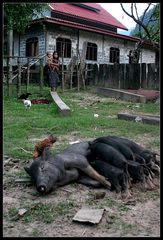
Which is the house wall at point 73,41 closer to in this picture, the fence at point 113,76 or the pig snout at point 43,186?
the fence at point 113,76

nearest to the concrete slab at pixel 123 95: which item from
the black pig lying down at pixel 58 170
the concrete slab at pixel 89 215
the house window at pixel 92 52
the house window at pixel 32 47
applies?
the house window at pixel 32 47

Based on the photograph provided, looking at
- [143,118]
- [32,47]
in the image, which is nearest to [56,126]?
[143,118]

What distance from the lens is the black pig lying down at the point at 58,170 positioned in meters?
4.22

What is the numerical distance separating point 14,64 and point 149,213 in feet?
69.1

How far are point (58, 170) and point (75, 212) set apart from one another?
70cm

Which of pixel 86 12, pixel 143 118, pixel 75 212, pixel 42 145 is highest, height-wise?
pixel 86 12

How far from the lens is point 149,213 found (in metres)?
3.87

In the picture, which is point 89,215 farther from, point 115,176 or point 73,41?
point 73,41

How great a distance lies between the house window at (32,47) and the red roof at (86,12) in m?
2.26

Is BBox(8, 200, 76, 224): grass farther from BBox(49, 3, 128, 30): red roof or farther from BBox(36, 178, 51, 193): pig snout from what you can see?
BBox(49, 3, 128, 30): red roof

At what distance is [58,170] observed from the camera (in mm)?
4441

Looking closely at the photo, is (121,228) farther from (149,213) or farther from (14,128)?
A: (14,128)

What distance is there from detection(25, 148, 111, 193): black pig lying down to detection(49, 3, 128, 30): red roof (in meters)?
18.6

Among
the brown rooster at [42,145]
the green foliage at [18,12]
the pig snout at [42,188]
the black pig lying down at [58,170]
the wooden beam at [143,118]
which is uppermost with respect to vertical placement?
the green foliage at [18,12]
